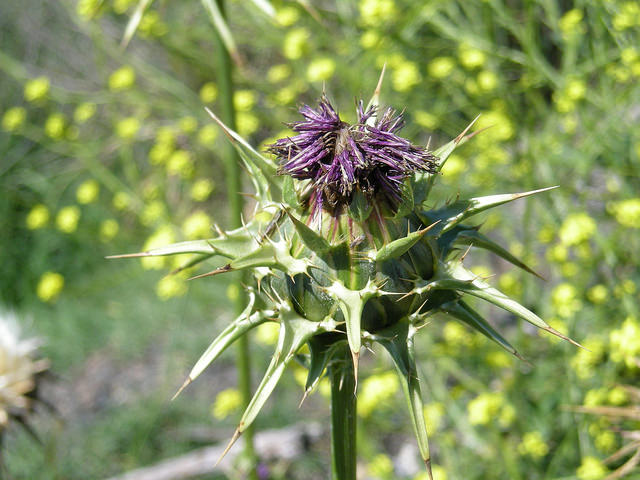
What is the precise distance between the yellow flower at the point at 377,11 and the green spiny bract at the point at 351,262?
199 centimetres

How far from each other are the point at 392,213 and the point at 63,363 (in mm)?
3716

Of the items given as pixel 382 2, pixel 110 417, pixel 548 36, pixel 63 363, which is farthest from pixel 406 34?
pixel 63 363

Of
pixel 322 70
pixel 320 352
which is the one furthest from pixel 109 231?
pixel 320 352

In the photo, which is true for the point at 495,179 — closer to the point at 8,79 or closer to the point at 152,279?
the point at 152,279

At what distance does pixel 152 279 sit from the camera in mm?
4242

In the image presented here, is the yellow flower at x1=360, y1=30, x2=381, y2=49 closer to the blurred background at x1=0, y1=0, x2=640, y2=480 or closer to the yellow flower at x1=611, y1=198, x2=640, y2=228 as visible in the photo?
the blurred background at x1=0, y1=0, x2=640, y2=480

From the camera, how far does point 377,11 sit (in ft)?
9.73

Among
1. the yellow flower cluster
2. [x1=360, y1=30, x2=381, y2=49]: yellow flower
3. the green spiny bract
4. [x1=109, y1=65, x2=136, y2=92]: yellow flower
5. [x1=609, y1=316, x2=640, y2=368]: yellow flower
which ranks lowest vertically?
the yellow flower cluster

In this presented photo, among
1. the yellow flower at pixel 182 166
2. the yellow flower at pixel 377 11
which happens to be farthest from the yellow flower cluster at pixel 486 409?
the yellow flower at pixel 182 166

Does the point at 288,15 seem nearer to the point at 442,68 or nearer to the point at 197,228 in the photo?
the point at 442,68

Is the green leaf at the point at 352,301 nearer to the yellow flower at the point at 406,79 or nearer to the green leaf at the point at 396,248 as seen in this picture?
the green leaf at the point at 396,248

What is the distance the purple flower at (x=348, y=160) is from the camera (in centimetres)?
106

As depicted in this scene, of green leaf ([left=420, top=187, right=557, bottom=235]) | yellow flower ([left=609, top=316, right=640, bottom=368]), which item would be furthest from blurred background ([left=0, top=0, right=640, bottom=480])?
green leaf ([left=420, top=187, right=557, bottom=235])

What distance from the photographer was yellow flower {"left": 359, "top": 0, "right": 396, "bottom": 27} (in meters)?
2.96
